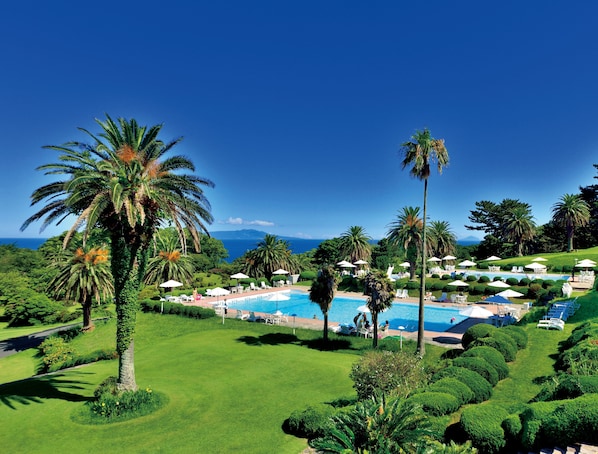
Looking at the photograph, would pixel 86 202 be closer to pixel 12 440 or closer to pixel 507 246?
pixel 12 440

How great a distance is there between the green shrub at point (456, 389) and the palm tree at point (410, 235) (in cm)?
3506

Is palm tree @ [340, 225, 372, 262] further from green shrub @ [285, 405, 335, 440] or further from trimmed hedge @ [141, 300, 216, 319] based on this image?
green shrub @ [285, 405, 335, 440]

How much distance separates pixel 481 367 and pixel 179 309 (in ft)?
88.9

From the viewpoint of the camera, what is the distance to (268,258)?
52750 millimetres

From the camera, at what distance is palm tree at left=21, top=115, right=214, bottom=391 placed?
48.9ft

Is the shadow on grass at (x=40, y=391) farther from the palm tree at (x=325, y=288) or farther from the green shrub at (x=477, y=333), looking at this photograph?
the green shrub at (x=477, y=333)

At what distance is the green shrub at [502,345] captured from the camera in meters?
17.2

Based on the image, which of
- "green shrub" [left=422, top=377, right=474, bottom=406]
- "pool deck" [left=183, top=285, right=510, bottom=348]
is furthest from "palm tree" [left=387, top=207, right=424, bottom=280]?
"green shrub" [left=422, top=377, right=474, bottom=406]

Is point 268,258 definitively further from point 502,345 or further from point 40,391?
point 502,345

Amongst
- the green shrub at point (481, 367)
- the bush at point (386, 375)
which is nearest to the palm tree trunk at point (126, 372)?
the bush at point (386, 375)

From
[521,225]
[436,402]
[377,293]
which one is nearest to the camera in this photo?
[436,402]

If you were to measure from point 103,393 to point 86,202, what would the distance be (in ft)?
26.4

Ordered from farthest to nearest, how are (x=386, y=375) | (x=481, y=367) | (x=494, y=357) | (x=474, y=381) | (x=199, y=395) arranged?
1. (x=199, y=395)
2. (x=494, y=357)
3. (x=481, y=367)
4. (x=474, y=381)
5. (x=386, y=375)

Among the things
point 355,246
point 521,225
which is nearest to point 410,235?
point 355,246
